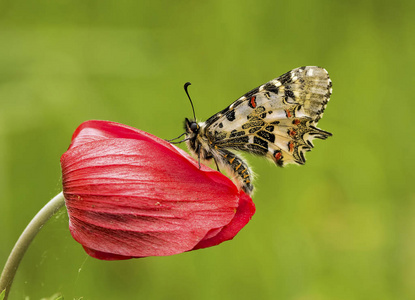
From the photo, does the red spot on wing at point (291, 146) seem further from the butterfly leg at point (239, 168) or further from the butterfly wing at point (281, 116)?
the butterfly leg at point (239, 168)

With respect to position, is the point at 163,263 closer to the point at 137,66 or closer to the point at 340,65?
the point at 137,66

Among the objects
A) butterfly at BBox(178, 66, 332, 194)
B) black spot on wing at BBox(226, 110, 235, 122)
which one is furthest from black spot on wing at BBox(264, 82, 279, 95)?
black spot on wing at BBox(226, 110, 235, 122)

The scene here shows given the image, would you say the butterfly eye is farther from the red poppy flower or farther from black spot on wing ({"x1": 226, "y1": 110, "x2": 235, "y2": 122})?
the red poppy flower

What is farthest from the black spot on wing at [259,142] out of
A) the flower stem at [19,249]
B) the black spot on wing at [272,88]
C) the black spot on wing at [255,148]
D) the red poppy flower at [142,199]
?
the flower stem at [19,249]

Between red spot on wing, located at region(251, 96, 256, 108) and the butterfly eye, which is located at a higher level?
red spot on wing, located at region(251, 96, 256, 108)

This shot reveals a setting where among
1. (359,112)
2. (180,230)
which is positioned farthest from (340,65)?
(180,230)

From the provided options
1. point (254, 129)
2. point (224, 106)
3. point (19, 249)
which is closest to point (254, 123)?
point (254, 129)
